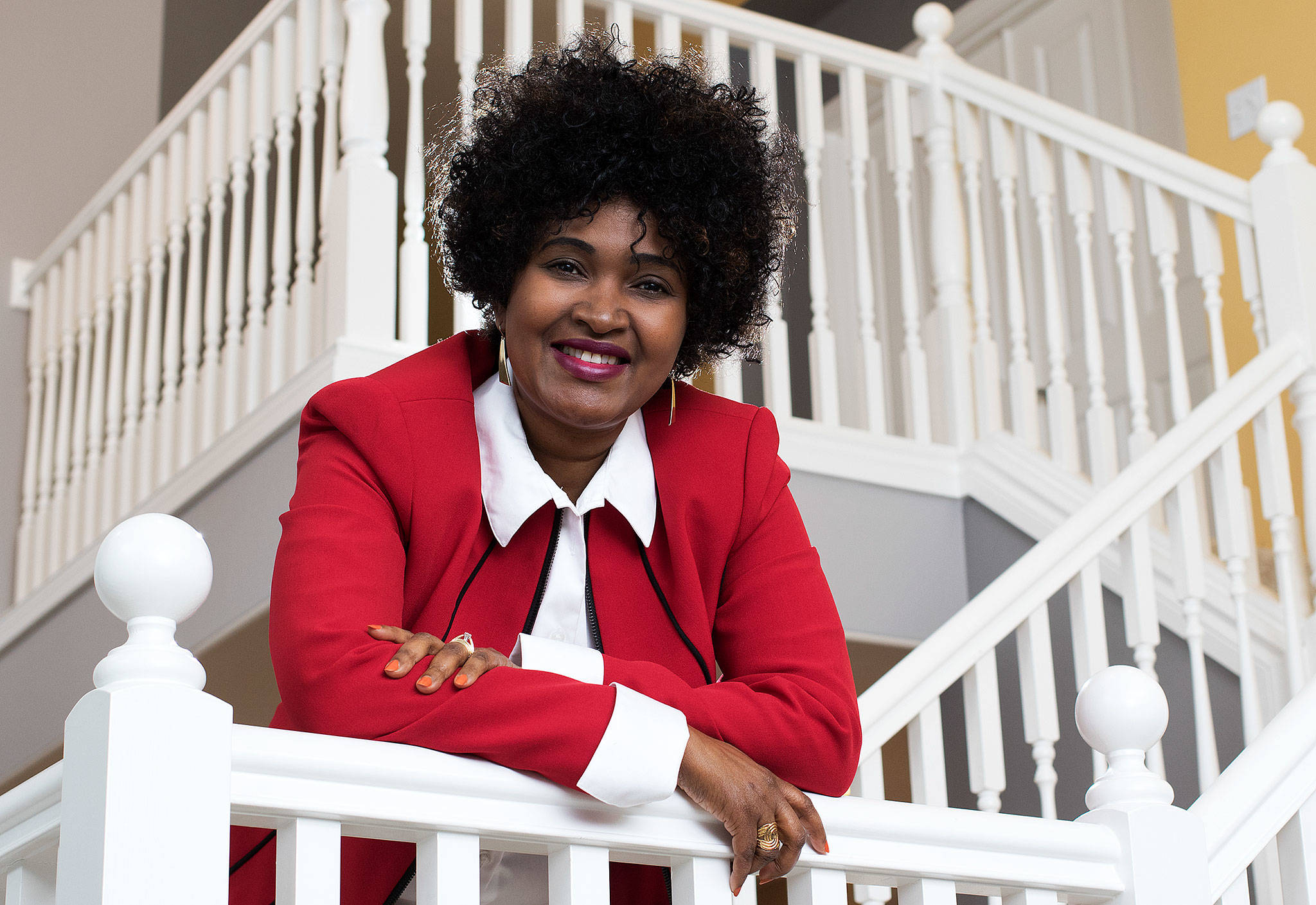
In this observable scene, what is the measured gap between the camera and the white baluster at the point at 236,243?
120 inches

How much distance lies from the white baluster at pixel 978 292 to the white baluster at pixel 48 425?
239cm

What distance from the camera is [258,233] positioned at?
10.4 feet

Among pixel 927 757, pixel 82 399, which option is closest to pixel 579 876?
pixel 927 757

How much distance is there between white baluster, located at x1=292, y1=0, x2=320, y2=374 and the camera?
2834 mm

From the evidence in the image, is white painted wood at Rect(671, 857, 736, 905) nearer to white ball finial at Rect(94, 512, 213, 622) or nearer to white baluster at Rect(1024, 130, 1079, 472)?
white ball finial at Rect(94, 512, 213, 622)

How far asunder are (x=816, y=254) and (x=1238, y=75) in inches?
62.8

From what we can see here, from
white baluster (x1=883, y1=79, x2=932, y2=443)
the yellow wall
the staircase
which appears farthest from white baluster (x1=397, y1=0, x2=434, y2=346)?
the yellow wall

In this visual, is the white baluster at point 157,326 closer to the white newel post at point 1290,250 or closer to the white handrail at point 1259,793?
the white newel post at point 1290,250

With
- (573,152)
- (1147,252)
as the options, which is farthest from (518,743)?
(1147,252)

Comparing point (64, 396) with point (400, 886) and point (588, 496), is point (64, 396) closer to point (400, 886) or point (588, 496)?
point (588, 496)

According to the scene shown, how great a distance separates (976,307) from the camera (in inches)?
137

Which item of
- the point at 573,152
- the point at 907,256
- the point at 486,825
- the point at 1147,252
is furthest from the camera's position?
the point at 1147,252

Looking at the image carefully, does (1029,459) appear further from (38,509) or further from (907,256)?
(38,509)

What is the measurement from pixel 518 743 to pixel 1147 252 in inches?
145
